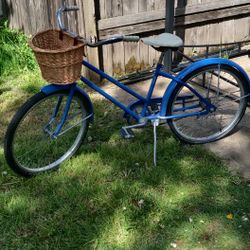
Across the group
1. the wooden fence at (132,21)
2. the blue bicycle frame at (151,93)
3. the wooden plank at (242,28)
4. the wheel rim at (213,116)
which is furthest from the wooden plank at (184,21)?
the blue bicycle frame at (151,93)

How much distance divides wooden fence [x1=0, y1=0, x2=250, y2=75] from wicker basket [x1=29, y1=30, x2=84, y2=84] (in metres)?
1.65

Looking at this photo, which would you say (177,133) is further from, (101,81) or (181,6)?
(181,6)

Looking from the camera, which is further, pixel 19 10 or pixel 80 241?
pixel 19 10

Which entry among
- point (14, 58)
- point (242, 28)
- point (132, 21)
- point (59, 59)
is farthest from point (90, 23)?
point (242, 28)

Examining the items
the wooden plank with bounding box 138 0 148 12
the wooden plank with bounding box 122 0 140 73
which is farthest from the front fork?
the wooden plank with bounding box 138 0 148 12

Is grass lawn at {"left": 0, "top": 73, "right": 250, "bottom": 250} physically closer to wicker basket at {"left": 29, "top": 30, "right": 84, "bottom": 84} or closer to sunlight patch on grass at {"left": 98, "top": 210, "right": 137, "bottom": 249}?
sunlight patch on grass at {"left": 98, "top": 210, "right": 137, "bottom": 249}

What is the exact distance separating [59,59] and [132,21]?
2.40m

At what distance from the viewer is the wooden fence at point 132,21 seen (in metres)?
5.06

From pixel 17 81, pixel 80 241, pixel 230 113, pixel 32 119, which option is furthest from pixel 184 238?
pixel 17 81

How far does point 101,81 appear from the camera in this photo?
5336 millimetres

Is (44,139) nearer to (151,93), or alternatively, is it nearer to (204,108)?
(151,93)

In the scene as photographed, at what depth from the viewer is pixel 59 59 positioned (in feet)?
9.98

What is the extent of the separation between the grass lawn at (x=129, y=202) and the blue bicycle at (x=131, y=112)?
173mm

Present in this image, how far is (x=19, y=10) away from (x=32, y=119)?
225 cm
